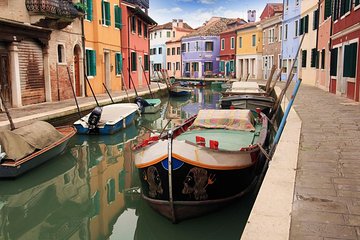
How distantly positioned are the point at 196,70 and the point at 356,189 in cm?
4427

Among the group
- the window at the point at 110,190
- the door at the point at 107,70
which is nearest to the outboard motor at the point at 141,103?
the door at the point at 107,70

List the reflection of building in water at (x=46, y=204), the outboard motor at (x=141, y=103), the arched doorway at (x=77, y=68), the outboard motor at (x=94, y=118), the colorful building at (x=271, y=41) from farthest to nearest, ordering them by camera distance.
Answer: the colorful building at (x=271, y=41)
the arched doorway at (x=77, y=68)
the outboard motor at (x=141, y=103)
the outboard motor at (x=94, y=118)
the reflection of building in water at (x=46, y=204)

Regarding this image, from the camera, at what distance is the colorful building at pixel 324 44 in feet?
63.1

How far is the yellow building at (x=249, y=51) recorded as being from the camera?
3780 centimetres

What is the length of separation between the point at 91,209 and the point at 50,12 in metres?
9.51

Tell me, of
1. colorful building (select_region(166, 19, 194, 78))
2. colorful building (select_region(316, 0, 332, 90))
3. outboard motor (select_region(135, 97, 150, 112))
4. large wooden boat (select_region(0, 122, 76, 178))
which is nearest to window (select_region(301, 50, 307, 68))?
colorful building (select_region(316, 0, 332, 90))

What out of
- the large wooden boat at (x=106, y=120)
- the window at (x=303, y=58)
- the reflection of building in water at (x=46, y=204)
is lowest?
the reflection of building in water at (x=46, y=204)

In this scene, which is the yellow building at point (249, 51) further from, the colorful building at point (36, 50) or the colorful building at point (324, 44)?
the colorful building at point (36, 50)

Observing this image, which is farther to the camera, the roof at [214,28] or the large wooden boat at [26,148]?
the roof at [214,28]

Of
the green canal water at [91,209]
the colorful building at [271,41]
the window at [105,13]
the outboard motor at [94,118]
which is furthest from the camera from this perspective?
the colorful building at [271,41]

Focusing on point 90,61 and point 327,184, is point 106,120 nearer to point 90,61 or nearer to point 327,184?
point 90,61

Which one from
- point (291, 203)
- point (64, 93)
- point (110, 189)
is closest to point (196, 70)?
point (64, 93)

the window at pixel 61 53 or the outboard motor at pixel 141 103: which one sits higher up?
the window at pixel 61 53

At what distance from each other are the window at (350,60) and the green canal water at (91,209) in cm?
884
